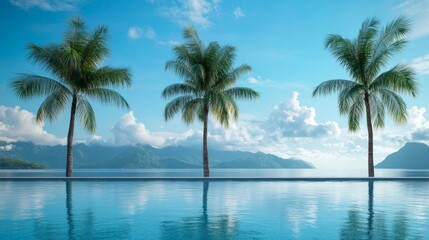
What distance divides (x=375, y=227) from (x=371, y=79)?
725 inches

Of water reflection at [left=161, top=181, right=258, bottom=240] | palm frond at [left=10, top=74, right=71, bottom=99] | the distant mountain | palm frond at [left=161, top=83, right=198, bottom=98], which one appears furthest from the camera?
the distant mountain

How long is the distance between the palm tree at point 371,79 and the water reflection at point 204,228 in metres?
17.7

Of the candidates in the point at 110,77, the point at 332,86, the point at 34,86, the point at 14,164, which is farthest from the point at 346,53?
A: the point at 14,164

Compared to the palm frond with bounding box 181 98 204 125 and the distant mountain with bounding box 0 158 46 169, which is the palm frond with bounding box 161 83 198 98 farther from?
the distant mountain with bounding box 0 158 46 169

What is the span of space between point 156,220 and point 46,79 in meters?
17.3

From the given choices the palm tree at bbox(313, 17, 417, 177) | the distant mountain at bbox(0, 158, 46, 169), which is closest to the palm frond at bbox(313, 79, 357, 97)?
the palm tree at bbox(313, 17, 417, 177)

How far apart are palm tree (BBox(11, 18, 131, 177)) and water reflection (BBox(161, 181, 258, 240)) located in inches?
640

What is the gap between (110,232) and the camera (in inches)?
289

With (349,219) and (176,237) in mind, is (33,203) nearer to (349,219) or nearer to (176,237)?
(176,237)

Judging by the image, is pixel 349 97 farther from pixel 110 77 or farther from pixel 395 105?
pixel 110 77

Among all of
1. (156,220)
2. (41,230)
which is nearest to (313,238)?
(156,220)

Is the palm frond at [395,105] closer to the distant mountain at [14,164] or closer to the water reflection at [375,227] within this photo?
the water reflection at [375,227]

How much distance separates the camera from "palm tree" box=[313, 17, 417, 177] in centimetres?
2367

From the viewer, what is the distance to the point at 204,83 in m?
24.7
